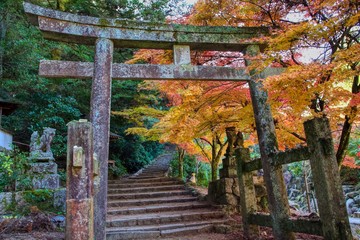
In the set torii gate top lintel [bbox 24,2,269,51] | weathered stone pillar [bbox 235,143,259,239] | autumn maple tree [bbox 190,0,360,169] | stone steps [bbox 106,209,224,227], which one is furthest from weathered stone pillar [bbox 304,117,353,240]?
stone steps [bbox 106,209,224,227]

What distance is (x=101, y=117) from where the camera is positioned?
4.98 meters

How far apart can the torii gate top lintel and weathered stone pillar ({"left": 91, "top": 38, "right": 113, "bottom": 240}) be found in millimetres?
296

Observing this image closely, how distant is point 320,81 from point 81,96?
39.3 feet

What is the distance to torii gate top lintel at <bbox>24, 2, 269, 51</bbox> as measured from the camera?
16.8 feet

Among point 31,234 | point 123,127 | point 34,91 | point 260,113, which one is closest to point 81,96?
point 34,91

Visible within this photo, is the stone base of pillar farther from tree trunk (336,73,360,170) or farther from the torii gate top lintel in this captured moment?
tree trunk (336,73,360,170)

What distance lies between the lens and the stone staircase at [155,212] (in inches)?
259

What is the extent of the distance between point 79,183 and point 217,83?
527 centimetres

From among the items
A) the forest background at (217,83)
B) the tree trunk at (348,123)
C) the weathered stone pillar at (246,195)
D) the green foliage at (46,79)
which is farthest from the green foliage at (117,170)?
the tree trunk at (348,123)

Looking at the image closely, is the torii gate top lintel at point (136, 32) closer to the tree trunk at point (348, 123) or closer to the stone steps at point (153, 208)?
the tree trunk at point (348, 123)

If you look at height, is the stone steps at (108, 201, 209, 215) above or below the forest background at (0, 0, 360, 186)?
below

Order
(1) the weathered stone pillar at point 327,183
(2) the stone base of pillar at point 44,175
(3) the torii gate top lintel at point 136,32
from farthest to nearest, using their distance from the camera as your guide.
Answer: (2) the stone base of pillar at point 44,175
(3) the torii gate top lintel at point 136,32
(1) the weathered stone pillar at point 327,183

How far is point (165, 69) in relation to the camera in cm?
543

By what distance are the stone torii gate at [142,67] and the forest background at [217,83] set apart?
0.46m
